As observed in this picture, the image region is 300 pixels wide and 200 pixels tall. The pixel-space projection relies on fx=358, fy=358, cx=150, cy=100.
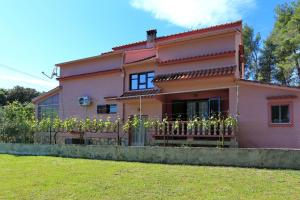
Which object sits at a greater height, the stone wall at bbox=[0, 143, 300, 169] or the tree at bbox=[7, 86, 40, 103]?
the tree at bbox=[7, 86, 40, 103]

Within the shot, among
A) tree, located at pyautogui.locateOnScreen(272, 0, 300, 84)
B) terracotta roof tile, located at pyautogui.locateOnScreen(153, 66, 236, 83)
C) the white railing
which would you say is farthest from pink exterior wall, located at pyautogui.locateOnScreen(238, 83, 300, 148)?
tree, located at pyautogui.locateOnScreen(272, 0, 300, 84)

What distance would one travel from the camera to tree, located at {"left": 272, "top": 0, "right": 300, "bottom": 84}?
112ft

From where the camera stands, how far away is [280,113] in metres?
16.9

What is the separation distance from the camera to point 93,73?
24.1 m

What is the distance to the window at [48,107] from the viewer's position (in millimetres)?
25969

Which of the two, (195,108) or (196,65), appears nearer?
(196,65)

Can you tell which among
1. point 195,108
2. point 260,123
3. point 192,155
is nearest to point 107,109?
point 195,108

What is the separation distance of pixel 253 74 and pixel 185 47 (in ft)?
83.5

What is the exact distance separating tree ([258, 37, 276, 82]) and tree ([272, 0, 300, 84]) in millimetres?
1250

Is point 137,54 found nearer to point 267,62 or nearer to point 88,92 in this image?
point 88,92

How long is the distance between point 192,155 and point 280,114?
5654 millimetres

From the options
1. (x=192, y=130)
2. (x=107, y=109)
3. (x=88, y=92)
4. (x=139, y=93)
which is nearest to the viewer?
(x=192, y=130)

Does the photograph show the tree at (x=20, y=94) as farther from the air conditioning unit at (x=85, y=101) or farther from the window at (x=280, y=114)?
the window at (x=280, y=114)

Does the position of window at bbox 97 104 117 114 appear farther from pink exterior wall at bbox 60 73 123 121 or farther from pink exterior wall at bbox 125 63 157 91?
pink exterior wall at bbox 125 63 157 91
